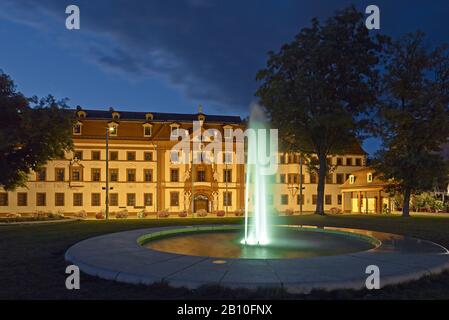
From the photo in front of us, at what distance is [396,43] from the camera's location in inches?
1336

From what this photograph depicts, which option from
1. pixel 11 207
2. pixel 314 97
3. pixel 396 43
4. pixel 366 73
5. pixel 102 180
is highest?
pixel 396 43

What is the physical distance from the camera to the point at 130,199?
2194 inches

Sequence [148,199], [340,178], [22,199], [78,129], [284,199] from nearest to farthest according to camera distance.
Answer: [22,199] → [148,199] → [78,129] → [284,199] → [340,178]

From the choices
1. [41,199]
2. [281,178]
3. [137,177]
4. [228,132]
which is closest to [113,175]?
[137,177]

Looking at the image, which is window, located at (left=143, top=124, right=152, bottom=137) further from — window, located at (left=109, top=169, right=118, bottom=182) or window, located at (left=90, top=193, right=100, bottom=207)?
window, located at (left=90, top=193, right=100, bottom=207)

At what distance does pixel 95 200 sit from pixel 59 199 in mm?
4937

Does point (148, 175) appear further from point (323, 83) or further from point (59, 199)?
point (323, 83)

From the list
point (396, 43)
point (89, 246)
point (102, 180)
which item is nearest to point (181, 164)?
point (102, 180)

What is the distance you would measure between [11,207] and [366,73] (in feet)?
158

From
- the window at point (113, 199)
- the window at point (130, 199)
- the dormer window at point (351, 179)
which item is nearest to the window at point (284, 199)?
the dormer window at point (351, 179)

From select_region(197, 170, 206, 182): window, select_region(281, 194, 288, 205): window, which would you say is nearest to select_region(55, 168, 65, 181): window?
select_region(197, 170, 206, 182): window
